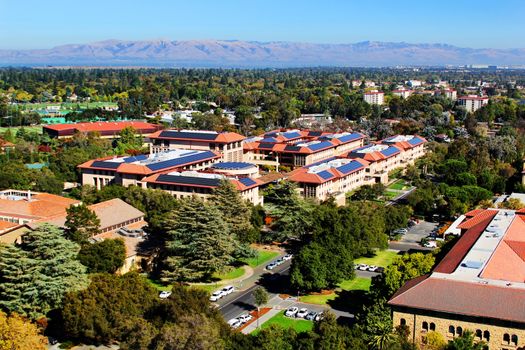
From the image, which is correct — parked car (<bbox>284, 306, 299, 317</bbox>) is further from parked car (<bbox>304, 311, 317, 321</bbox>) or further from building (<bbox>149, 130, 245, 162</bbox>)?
building (<bbox>149, 130, 245, 162</bbox>)

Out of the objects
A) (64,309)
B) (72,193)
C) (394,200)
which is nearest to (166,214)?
(64,309)

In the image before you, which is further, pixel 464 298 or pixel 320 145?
pixel 320 145

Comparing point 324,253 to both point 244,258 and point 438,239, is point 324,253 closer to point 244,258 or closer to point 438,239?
point 244,258

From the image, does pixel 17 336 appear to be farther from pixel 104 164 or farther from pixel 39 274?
pixel 104 164

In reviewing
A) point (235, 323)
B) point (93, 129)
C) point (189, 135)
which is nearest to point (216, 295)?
point (235, 323)

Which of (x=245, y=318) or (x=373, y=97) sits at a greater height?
(x=373, y=97)

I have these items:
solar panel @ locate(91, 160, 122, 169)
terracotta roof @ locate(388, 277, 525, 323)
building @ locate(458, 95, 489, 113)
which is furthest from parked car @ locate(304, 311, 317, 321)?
building @ locate(458, 95, 489, 113)
